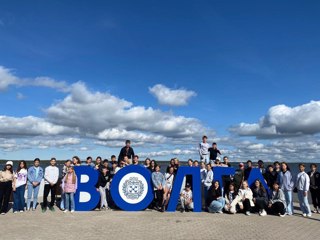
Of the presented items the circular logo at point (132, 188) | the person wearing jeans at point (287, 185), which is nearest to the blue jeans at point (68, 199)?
the circular logo at point (132, 188)

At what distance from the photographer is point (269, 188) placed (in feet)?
45.6

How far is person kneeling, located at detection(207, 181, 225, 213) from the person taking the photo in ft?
41.7

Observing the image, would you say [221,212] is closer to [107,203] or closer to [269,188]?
[269,188]

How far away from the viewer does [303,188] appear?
1260 cm

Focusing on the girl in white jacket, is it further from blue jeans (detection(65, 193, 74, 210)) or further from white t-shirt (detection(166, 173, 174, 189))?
blue jeans (detection(65, 193, 74, 210))

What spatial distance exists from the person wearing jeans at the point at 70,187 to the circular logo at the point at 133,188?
1.77 metres

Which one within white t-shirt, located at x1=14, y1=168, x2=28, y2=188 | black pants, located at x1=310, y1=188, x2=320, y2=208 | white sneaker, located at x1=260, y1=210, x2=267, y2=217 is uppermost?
white t-shirt, located at x1=14, y1=168, x2=28, y2=188

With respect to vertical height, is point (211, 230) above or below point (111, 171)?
below

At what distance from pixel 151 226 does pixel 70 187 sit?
4073mm

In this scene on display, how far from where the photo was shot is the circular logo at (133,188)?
43.4 feet

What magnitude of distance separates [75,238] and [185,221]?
3802 mm

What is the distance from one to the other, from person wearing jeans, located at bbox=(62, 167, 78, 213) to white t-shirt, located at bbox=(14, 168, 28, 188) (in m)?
1.43

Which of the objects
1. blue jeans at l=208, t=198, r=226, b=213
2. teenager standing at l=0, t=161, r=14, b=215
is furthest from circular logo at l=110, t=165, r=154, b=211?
teenager standing at l=0, t=161, r=14, b=215

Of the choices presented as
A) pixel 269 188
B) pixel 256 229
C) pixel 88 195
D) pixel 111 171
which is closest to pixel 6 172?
pixel 88 195
